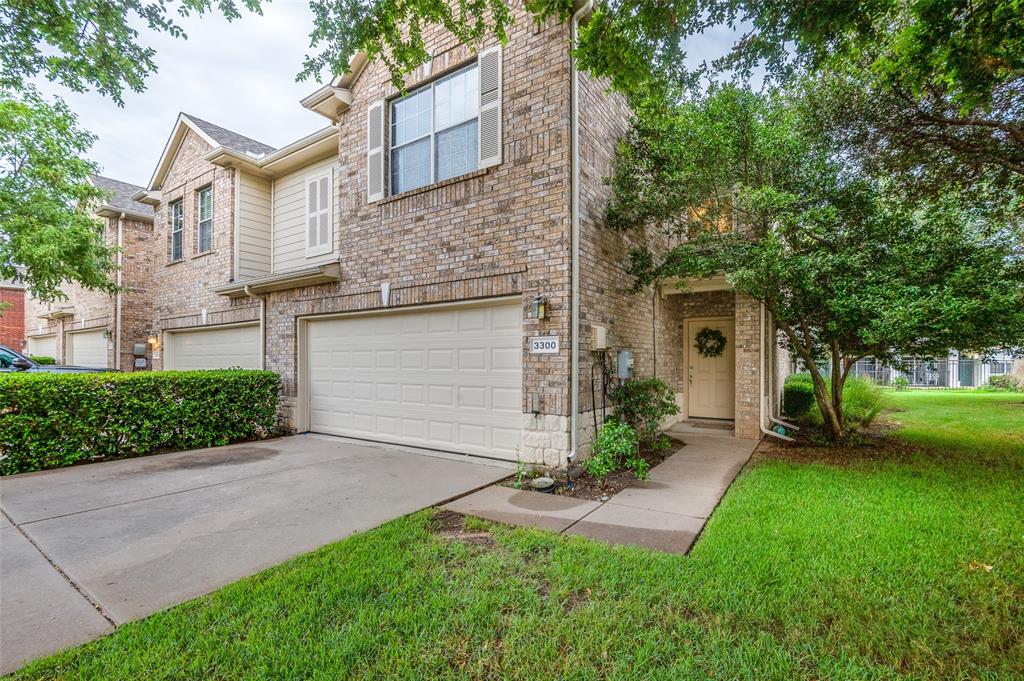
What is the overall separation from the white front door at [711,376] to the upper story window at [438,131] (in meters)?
6.14

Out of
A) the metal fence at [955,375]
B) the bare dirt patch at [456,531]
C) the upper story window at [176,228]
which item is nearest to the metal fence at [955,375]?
the metal fence at [955,375]

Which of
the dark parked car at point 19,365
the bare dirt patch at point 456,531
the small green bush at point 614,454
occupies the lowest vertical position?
the bare dirt patch at point 456,531

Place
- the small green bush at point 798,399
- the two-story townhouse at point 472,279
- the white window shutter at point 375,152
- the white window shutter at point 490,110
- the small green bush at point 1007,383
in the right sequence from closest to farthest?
the two-story townhouse at point 472,279, the white window shutter at point 490,110, the white window shutter at point 375,152, the small green bush at point 798,399, the small green bush at point 1007,383

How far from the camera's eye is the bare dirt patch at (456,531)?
361cm

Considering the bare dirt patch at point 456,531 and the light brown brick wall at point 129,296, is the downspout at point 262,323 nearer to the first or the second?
the light brown brick wall at point 129,296

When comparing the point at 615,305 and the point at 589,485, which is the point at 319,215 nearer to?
the point at 615,305

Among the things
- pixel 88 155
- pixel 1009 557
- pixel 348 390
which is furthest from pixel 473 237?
pixel 88 155

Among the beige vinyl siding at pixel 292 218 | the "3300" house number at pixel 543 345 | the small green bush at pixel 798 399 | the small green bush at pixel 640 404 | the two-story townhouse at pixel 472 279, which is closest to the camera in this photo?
the "3300" house number at pixel 543 345

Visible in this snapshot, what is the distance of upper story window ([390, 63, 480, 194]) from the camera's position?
6.53 metres

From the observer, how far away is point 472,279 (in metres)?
6.20

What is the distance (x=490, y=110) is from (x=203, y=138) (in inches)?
325

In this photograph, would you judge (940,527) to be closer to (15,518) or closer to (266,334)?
(15,518)

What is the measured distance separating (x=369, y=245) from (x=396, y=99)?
2.34 metres

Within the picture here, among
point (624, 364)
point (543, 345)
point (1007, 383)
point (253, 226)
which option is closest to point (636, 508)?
point (543, 345)
